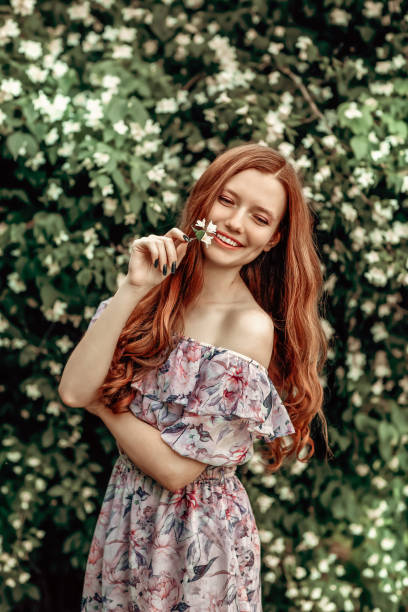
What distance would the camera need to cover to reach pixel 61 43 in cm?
262

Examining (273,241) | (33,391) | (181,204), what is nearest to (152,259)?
(273,241)

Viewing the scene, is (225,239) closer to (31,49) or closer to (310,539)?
(31,49)

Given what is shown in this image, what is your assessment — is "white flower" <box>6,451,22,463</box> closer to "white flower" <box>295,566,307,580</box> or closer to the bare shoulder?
"white flower" <box>295,566,307,580</box>

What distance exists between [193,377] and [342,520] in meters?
1.70

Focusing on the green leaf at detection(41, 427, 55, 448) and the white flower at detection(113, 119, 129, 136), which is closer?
the white flower at detection(113, 119, 129, 136)

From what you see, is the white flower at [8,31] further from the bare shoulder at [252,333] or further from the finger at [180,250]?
the bare shoulder at [252,333]

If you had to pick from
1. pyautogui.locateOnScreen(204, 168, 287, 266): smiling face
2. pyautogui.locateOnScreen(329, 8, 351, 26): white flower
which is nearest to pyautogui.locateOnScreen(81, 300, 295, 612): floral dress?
pyautogui.locateOnScreen(204, 168, 287, 266): smiling face

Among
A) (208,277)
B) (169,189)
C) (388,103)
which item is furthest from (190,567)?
(388,103)

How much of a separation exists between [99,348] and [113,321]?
7cm

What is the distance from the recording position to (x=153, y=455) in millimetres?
1468

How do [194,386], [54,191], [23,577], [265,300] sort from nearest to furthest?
[194,386], [265,300], [54,191], [23,577]

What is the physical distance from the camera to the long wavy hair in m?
1.60

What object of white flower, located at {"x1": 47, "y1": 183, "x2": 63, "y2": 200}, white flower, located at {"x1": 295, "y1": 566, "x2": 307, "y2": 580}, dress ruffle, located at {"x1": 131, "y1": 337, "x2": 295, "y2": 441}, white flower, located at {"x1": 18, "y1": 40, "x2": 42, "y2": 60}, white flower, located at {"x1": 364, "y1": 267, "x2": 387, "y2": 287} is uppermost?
white flower, located at {"x1": 18, "y1": 40, "x2": 42, "y2": 60}

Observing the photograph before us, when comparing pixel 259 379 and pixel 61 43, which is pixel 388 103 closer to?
pixel 61 43
